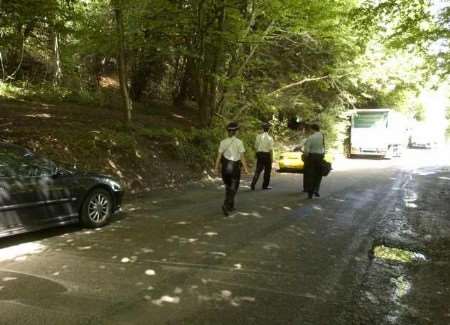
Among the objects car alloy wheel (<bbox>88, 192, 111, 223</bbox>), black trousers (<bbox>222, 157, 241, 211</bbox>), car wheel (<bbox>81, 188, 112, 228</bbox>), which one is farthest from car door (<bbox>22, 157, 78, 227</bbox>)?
black trousers (<bbox>222, 157, 241, 211</bbox>)

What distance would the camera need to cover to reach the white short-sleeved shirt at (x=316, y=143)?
11305mm

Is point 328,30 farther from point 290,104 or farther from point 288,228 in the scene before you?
point 288,228

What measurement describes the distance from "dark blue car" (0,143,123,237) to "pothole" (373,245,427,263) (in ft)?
15.1

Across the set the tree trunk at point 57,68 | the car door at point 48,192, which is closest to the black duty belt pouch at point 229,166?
the car door at point 48,192

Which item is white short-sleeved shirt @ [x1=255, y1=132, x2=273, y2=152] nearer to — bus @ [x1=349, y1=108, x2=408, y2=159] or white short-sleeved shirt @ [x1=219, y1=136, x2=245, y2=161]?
white short-sleeved shirt @ [x1=219, y1=136, x2=245, y2=161]

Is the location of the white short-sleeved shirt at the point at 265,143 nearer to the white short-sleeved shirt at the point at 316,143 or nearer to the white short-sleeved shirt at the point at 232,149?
the white short-sleeved shirt at the point at 316,143

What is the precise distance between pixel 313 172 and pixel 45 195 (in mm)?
6722

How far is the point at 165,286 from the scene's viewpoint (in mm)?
4797

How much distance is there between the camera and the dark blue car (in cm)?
627

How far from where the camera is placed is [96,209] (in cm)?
756

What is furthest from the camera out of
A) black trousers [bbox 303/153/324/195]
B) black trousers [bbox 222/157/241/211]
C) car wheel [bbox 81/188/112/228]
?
black trousers [bbox 303/153/324/195]

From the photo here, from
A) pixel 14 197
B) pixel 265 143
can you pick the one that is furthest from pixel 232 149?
pixel 14 197

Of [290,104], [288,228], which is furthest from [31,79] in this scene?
[288,228]

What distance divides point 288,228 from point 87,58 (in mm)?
19979
